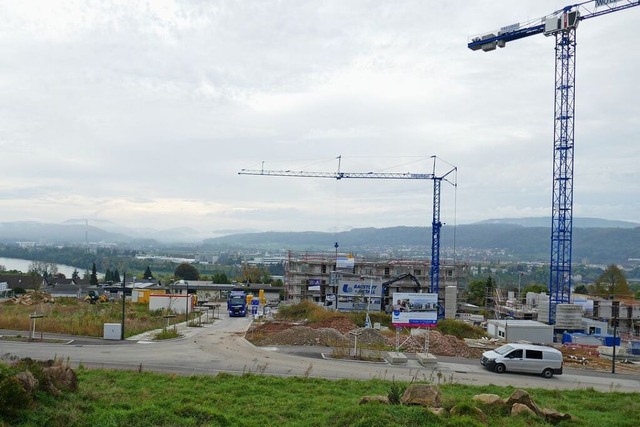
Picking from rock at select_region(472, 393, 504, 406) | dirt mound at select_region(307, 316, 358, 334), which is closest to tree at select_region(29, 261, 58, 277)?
dirt mound at select_region(307, 316, 358, 334)

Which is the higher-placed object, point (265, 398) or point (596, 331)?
point (265, 398)

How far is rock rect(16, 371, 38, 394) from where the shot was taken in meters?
10.9

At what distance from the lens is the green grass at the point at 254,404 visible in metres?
10.8

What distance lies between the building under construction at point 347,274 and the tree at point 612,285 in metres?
27.5

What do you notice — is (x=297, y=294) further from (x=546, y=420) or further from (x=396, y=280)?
(x=546, y=420)

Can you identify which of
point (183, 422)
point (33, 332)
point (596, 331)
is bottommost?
point (596, 331)

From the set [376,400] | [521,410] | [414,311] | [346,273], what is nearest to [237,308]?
[346,273]

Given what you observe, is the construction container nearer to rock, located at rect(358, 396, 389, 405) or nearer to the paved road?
the paved road

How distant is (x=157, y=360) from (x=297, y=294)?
4752 cm

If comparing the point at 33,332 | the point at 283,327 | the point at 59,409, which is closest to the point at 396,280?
the point at 283,327

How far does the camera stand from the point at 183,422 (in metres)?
10.8

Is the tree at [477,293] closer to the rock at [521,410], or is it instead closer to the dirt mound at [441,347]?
the dirt mound at [441,347]

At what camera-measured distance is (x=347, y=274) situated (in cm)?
6719

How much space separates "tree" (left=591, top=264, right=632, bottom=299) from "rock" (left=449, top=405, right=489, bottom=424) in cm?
7893
